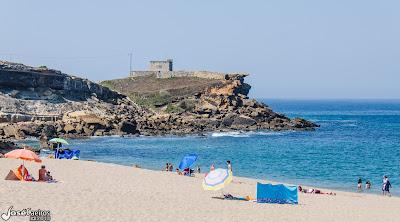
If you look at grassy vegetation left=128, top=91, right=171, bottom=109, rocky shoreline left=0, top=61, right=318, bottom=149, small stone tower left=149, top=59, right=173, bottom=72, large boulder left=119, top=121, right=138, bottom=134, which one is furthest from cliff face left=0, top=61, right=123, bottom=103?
small stone tower left=149, top=59, right=173, bottom=72

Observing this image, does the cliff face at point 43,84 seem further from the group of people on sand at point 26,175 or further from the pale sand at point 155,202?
the group of people on sand at point 26,175

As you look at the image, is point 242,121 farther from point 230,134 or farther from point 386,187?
point 386,187

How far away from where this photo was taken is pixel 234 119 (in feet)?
262

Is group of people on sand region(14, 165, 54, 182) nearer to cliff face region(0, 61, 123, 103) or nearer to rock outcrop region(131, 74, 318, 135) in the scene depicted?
rock outcrop region(131, 74, 318, 135)

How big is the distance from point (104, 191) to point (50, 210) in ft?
16.1

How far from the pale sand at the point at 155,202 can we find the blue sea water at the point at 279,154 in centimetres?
970

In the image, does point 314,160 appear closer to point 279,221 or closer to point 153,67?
point 279,221

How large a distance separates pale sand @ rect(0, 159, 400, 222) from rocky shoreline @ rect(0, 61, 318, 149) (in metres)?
32.0

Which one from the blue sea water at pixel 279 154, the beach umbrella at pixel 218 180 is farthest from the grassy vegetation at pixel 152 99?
the beach umbrella at pixel 218 180

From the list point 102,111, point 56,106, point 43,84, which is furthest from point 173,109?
point 56,106

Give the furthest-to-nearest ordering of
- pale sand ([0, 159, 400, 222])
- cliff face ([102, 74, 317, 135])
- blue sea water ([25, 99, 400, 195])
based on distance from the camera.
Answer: cliff face ([102, 74, 317, 135]), blue sea water ([25, 99, 400, 195]), pale sand ([0, 159, 400, 222])

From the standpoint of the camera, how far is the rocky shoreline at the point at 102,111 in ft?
209

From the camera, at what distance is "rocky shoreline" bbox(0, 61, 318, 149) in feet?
209

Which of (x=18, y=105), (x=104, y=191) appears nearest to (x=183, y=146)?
(x=18, y=105)
